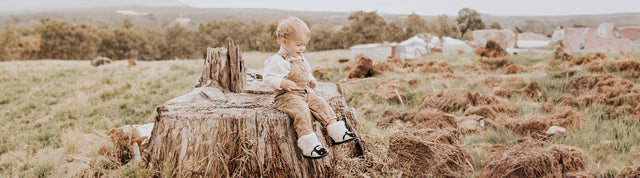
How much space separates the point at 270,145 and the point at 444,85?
6.97 metres

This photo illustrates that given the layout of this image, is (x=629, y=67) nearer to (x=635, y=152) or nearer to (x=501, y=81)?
(x=501, y=81)

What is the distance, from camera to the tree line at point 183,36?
39.8 m

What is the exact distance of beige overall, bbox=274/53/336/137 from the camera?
272cm

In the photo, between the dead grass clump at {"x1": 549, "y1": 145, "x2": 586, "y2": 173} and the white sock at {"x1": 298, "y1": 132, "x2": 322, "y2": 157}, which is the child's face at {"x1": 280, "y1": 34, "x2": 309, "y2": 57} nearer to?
the white sock at {"x1": 298, "y1": 132, "x2": 322, "y2": 157}

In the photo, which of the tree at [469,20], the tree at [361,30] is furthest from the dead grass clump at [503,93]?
the tree at [469,20]

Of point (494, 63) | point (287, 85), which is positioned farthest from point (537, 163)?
point (494, 63)

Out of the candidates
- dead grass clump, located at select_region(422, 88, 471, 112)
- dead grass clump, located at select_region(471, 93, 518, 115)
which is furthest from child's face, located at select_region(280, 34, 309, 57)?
dead grass clump, located at select_region(471, 93, 518, 115)

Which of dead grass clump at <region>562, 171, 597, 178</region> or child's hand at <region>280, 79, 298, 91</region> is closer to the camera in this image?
child's hand at <region>280, 79, 298, 91</region>

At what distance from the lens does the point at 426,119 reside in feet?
18.3

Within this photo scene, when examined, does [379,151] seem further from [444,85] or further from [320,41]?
[320,41]

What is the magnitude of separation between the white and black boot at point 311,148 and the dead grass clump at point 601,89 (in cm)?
580

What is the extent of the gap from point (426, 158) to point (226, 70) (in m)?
2.16

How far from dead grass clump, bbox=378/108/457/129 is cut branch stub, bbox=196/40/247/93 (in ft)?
7.87

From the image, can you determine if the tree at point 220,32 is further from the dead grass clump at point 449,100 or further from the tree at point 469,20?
the dead grass clump at point 449,100
